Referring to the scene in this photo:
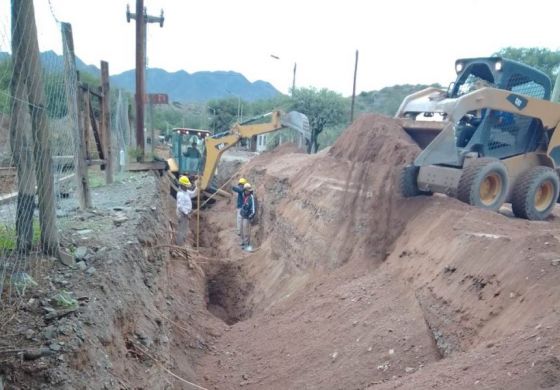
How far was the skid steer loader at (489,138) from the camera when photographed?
714 cm

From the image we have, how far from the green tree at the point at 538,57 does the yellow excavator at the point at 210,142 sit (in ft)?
78.2

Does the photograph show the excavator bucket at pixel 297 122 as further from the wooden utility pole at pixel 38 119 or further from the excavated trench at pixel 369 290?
the wooden utility pole at pixel 38 119

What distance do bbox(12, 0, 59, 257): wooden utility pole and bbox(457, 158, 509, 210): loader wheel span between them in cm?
576

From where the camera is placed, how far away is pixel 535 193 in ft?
26.2

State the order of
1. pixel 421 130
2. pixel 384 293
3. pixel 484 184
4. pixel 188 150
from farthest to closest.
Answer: pixel 188 150 → pixel 421 130 → pixel 484 184 → pixel 384 293

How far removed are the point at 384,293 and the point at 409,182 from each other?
2.10m

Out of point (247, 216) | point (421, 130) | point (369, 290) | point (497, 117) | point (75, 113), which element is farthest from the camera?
point (247, 216)

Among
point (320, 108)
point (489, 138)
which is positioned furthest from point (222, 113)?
point (489, 138)

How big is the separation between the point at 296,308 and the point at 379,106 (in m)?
52.1

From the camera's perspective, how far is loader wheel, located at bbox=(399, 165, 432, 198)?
7546 millimetres

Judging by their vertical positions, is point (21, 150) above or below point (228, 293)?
above

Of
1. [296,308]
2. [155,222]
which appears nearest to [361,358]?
[296,308]

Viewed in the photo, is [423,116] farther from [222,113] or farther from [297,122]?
[222,113]

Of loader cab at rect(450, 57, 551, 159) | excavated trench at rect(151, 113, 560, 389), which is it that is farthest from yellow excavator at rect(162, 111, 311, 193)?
loader cab at rect(450, 57, 551, 159)
